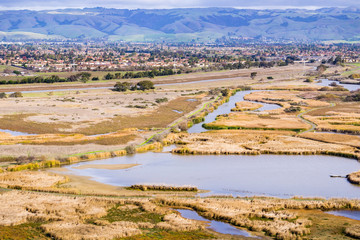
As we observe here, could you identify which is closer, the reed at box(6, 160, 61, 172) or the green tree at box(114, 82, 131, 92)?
the reed at box(6, 160, 61, 172)

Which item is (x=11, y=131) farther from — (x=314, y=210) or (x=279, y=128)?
(x=314, y=210)

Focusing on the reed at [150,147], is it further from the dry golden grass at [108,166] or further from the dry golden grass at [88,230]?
the dry golden grass at [88,230]

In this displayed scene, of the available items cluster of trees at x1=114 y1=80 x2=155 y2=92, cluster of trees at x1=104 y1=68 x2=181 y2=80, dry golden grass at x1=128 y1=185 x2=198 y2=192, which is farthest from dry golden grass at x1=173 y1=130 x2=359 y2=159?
cluster of trees at x1=104 y1=68 x2=181 y2=80

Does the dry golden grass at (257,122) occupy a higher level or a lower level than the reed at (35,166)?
higher

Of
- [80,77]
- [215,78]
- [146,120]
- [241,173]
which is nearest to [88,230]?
[241,173]

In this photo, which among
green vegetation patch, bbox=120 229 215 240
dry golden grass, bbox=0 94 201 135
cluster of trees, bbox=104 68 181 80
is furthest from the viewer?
cluster of trees, bbox=104 68 181 80

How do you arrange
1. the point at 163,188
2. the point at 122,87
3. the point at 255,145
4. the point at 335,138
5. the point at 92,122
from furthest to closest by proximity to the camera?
1. the point at 122,87
2. the point at 92,122
3. the point at 335,138
4. the point at 255,145
5. the point at 163,188

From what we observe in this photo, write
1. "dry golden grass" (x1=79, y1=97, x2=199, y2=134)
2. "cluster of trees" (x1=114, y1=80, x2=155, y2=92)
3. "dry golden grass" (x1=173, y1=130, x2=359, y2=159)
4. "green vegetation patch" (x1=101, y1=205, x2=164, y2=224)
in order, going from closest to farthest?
"green vegetation patch" (x1=101, y1=205, x2=164, y2=224) → "dry golden grass" (x1=173, y1=130, x2=359, y2=159) → "dry golden grass" (x1=79, y1=97, x2=199, y2=134) → "cluster of trees" (x1=114, y1=80, x2=155, y2=92)

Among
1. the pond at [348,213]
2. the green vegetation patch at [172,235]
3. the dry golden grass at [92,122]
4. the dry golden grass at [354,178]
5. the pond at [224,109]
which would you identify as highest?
the dry golden grass at [354,178]

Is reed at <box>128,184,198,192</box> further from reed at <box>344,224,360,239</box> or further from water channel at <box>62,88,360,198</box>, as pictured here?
reed at <box>344,224,360,239</box>

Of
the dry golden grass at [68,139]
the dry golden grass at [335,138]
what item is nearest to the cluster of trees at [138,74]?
the dry golden grass at [68,139]

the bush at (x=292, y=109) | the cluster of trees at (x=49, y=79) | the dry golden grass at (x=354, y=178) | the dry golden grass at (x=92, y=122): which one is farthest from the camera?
the cluster of trees at (x=49, y=79)

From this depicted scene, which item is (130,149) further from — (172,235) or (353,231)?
(353,231)
